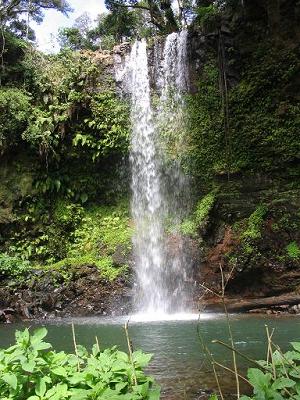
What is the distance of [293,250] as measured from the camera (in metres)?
10.4

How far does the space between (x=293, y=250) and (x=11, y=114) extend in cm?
901

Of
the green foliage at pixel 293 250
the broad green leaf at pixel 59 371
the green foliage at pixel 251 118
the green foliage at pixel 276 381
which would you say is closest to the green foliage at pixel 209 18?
the green foliage at pixel 251 118

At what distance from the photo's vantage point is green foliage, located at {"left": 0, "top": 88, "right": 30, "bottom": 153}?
1354cm

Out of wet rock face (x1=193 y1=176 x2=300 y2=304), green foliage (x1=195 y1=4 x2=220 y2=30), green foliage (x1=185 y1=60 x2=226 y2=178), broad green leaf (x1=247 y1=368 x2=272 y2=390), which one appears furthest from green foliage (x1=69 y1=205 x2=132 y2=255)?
broad green leaf (x1=247 y1=368 x2=272 y2=390)

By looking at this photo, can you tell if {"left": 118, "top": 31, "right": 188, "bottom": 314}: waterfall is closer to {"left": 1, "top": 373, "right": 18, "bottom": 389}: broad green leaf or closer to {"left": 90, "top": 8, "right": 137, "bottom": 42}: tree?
{"left": 90, "top": 8, "right": 137, "bottom": 42}: tree

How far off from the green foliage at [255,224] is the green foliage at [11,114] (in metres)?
7.43

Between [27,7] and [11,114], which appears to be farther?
[27,7]

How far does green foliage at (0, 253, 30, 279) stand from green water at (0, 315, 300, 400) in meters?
2.68

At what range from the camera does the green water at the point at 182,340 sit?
385 centimetres

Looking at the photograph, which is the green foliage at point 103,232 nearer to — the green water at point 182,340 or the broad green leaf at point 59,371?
the green water at point 182,340

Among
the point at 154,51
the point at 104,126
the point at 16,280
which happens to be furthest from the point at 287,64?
the point at 16,280

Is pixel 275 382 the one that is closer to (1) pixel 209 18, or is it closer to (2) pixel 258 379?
(2) pixel 258 379

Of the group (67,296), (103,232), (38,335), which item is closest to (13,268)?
(67,296)

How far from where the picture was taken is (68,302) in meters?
10.7
